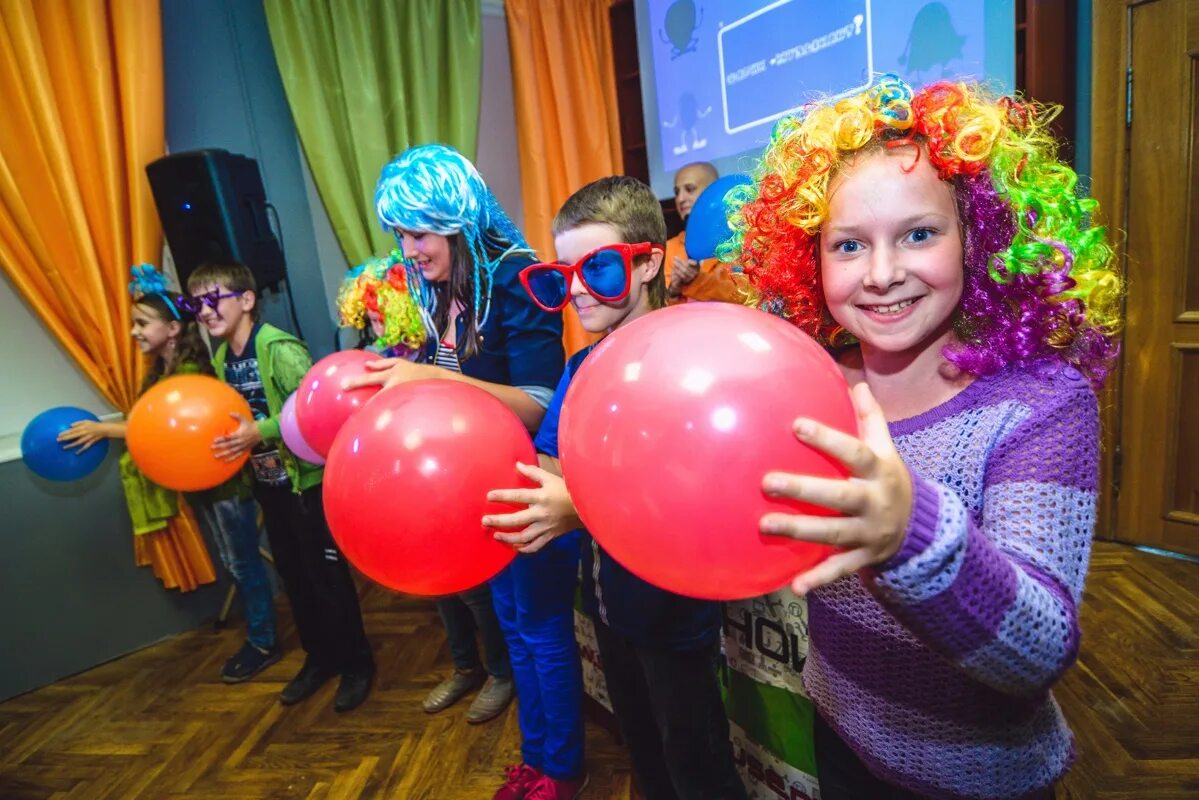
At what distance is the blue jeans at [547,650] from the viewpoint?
5.20ft

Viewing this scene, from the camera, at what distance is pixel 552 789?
5.49 feet

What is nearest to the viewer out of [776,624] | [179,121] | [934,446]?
[934,446]

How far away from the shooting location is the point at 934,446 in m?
0.78

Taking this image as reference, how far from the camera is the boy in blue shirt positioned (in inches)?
45.6

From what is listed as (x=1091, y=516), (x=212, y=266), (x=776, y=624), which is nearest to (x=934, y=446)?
(x=1091, y=516)

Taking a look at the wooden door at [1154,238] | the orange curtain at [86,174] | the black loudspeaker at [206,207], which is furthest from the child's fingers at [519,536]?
the wooden door at [1154,238]

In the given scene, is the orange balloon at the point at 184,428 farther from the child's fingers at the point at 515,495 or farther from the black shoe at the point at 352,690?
the child's fingers at the point at 515,495

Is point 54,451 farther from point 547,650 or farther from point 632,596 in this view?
point 632,596

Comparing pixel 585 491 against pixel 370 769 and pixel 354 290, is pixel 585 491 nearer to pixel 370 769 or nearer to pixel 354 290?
pixel 370 769

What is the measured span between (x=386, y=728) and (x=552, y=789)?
0.79m

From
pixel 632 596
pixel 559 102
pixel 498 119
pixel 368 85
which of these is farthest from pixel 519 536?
pixel 498 119

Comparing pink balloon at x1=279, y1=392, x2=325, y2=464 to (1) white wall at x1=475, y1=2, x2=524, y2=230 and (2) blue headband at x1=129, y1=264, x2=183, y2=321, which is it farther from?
(1) white wall at x1=475, y1=2, x2=524, y2=230

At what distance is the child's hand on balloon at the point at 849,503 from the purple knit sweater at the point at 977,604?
3 cm

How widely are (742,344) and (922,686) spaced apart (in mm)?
510
